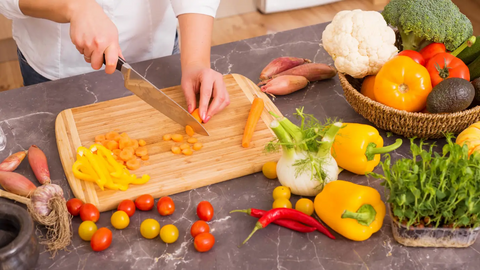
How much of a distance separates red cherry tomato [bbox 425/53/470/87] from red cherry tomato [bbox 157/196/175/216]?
848 mm

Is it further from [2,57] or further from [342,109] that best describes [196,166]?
[2,57]

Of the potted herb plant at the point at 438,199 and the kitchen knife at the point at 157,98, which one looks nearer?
the potted herb plant at the point at 438,199

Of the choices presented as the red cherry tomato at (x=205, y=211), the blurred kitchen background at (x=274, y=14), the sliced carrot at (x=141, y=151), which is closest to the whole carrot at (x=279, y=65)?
the sliced carrot at (x=141, y=151)

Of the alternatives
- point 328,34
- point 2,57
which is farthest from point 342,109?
point 2,57

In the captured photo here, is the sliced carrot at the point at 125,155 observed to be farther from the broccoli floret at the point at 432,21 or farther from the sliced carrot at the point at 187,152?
the broccoli floret at the point at 432,21

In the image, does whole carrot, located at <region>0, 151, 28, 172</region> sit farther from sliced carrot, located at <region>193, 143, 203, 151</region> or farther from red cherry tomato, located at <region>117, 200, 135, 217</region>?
sliced carrot, located at <region>193, 143, 203, 151</region>

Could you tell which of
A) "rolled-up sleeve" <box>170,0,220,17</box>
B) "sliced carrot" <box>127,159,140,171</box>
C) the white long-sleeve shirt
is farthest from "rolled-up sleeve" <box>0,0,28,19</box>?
"sliced carrot" <box>127,159,140,171</box>

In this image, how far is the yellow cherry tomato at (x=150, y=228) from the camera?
1.18 m

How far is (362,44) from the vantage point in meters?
1.47

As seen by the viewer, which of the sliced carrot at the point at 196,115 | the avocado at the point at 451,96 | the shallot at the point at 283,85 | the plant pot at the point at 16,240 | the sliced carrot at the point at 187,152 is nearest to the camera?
the plant pot at the point at 16,240

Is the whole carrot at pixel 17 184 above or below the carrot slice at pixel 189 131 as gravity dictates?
below

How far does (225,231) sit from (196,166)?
0.84ft

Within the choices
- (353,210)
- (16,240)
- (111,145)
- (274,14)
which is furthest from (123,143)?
(274,14)

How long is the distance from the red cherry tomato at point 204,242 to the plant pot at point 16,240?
1.19ft
